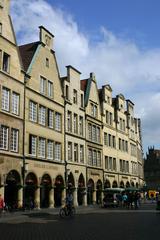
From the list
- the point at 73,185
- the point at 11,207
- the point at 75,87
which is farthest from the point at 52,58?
the point at 11,207

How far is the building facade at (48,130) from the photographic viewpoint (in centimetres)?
3512

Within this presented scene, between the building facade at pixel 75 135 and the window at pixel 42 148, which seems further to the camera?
the building facade at pixel 75 135

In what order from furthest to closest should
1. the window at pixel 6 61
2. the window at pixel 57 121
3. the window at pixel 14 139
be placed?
the window at pixel 57 121 → the window at pixel 6 61 → the window at pixel 14 139

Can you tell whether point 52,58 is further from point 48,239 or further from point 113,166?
point 48,239

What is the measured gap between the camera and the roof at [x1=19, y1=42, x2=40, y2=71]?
40219 millimetres

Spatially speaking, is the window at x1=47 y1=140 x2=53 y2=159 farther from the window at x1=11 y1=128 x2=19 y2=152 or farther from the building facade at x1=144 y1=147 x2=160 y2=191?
the building facade at x1=144 y1=147 x2=160 y2=191

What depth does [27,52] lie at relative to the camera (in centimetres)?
4212

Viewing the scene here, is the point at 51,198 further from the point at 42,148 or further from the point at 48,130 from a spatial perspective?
the point at 48,130

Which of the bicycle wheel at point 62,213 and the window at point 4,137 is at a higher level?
the window at point 4,137

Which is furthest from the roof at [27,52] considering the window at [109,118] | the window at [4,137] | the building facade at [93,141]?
the window at [109,118]

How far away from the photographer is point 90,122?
2110 inches

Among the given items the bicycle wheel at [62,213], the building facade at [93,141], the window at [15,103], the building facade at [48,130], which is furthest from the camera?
the building facade at [93,141]

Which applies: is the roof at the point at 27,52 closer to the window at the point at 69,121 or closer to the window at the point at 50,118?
the window at the point at 50,118

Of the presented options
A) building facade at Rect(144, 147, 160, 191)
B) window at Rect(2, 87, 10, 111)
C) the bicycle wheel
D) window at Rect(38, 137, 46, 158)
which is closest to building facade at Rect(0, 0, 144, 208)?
window at Rect(2, 87, 10, 111)
